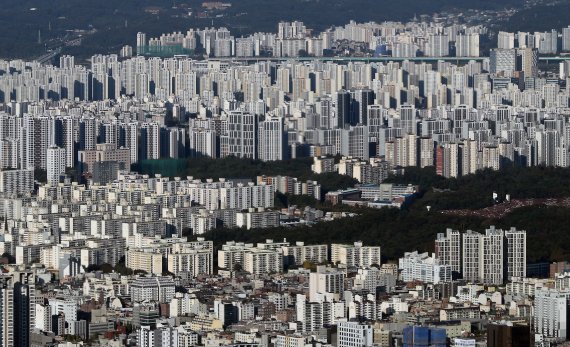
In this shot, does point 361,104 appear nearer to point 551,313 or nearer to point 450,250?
point 450,250

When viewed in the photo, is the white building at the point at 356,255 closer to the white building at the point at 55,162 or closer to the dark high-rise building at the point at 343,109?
the white building at the point at 55,162

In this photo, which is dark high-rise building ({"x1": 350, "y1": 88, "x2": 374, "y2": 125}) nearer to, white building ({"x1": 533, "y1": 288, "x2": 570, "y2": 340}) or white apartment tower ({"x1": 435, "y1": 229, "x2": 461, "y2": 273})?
white apartment tower ({"x1": 435, "y1": 229, "x2": 461, "y2": 273})

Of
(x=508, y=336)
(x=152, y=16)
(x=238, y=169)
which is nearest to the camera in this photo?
(x=508, y=336)

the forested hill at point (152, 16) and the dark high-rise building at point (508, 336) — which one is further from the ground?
the forested hill at point (152, 16)

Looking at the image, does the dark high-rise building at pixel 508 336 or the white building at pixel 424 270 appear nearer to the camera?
the dark high-rise building at pixel 508 336

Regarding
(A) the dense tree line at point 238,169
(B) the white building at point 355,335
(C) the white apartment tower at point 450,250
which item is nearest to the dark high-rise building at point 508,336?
(B) the white building at point 355,335

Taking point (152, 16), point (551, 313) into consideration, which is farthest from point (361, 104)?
point (551, 313)

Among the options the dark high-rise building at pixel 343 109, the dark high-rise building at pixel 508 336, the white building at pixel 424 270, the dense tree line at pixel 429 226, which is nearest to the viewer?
the dark high-rise building at pixel 508 336

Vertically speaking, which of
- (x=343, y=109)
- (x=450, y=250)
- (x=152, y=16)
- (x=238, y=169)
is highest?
(x=152, y=16)

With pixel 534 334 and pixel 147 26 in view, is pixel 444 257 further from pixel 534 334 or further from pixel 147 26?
pixel 147 26

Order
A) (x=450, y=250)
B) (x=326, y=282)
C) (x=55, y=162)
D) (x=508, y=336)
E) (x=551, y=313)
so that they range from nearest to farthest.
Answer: (x=508, y=336), (x=551, y=313), (x=326, y=282), (x=450, y=250), (x=55, y=162)

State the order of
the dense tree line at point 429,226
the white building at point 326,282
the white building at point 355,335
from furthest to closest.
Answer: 1. the dense tree line at point 429,226
2. the white building at point 326,282
3. the white building at point 355,335
